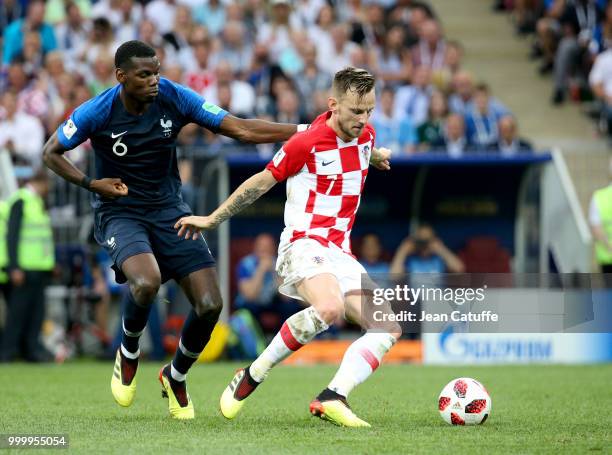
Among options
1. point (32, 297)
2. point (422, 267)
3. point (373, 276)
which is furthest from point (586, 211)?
point (373, 276)

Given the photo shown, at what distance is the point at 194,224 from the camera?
310 inches

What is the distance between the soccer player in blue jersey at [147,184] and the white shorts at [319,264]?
658 millimetres

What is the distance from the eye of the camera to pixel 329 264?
789 centimetres

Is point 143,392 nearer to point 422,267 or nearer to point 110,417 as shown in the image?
point 110,417

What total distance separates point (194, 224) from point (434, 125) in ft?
31.6

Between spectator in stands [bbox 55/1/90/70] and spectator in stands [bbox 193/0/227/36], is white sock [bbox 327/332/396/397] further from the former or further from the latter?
spectator in stands [bbox 193/0/227/36]

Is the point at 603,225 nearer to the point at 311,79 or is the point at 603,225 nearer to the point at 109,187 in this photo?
the point at 311,79

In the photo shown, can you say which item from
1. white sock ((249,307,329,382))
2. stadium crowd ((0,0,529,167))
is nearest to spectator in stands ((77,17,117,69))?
stadium crowd ((0,0,529,167))

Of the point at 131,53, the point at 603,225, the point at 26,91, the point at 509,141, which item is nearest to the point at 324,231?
the point at 131,53

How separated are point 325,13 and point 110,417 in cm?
1204

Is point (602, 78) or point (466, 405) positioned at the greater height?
point (602, 78)

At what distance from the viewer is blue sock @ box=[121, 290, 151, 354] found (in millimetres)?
8266

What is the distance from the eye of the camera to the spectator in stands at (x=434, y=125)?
16859mm

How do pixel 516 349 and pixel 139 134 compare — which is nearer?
pixel 139 134
